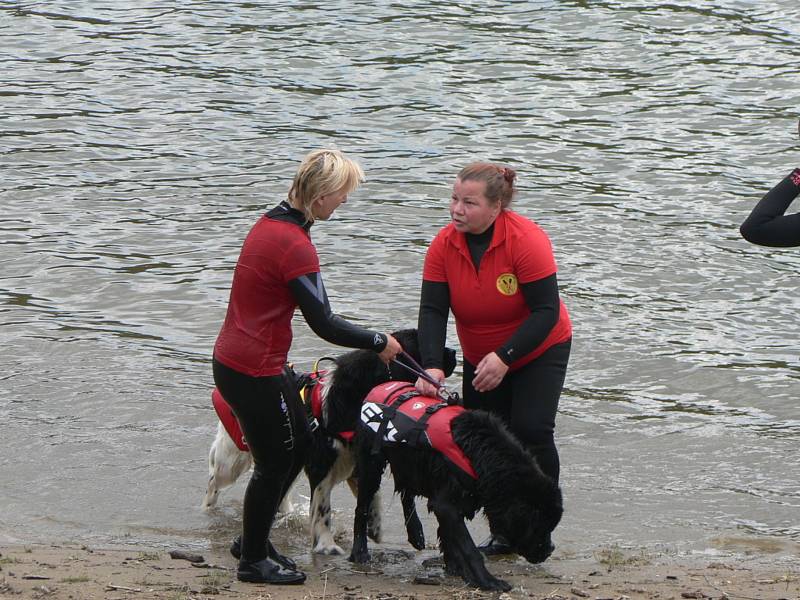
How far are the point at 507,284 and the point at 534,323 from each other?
23 cm

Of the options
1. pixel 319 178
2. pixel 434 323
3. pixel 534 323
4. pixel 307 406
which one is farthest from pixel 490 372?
pixel 319 178

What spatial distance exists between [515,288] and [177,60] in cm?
1231

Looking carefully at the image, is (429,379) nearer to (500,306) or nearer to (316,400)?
(500,306)

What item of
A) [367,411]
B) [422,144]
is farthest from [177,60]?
[367,411]

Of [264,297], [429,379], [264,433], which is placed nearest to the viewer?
[264,297]

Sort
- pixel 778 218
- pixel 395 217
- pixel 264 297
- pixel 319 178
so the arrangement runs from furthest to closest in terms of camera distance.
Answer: pixel 395 217 → pixel 778 218 → pixel 264 297 → pixel 319 178

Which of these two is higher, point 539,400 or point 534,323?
point 534,323

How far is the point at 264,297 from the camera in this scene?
5.18 metres

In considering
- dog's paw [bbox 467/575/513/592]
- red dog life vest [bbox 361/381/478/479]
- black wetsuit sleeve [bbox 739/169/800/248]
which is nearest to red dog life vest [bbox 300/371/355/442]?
red dog life vest [bbox 361/381/478/479]

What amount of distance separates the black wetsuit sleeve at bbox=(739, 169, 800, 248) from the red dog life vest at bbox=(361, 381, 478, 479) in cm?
Answer: 168

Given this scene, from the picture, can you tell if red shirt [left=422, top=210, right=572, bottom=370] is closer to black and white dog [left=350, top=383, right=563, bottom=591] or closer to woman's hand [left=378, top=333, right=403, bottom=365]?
black and white dog [left=350, top=383, right=563, bottom=591]

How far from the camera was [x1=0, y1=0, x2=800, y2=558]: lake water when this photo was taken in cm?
747

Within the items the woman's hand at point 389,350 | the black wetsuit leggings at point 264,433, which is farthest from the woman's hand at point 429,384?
the black wetsuit leggings at point 264,433

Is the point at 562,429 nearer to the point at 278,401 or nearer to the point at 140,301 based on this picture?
the point at 278,401
